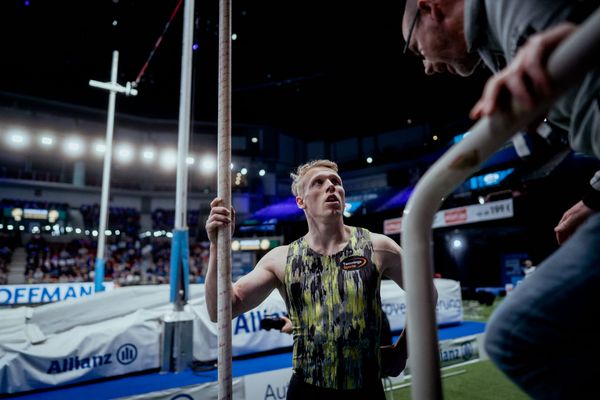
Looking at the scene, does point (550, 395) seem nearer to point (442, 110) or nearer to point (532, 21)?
point (532, 21)

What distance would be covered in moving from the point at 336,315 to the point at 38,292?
10.8 metres

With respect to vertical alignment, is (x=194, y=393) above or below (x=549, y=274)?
below

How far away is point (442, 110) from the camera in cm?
2439

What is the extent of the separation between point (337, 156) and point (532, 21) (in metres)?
33.4

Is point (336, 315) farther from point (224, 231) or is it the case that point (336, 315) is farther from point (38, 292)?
point (38, 292)

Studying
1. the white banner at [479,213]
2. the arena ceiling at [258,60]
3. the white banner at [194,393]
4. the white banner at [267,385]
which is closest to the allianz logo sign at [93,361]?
the white banner at [194,393]

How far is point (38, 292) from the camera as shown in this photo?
9.94 meters

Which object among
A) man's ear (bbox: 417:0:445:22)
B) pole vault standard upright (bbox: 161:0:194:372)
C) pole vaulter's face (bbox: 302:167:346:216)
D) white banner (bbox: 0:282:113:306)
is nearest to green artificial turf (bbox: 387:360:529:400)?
pole vault standard upright (bbox: 161:0:194:372)

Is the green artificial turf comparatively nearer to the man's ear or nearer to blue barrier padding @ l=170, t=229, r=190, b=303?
blue barrier padding @ l=170, t=229, r=190, b=303

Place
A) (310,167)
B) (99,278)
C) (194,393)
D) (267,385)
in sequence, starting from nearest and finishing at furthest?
(310,167) < (194,393) < (267,385) < (99,278)

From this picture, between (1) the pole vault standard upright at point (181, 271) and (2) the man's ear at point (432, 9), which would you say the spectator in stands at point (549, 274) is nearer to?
(2) the man's ear at point (432, 9)

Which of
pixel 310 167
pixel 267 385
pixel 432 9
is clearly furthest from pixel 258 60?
pixel 432 9

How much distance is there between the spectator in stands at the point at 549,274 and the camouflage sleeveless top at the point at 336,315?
1.26 metres

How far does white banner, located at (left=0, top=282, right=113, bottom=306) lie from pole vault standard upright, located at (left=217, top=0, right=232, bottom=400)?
9.48m
